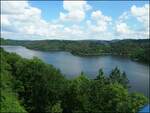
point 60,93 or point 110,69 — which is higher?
point 60,93

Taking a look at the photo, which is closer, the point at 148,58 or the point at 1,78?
the point at 1,78

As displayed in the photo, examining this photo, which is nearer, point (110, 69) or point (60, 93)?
point (60, 93)

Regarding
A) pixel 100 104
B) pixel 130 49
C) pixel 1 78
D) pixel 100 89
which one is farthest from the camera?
pixel 130 49

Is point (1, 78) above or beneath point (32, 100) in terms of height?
above

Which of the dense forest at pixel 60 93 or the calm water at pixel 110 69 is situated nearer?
the dense forest at pixel 60 93

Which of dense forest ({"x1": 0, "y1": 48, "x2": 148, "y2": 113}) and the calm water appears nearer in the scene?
dense forest ({"x1": 0, "y1": 48, "x2": 148, "y2": 113})

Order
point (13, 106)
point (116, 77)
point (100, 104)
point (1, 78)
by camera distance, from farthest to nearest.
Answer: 1. point (116, 77)
2. point (100, 104)
3. point (1, 78)
4. point (13, 106)

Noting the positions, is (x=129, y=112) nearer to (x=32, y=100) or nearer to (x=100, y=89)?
(x=100, y=89)

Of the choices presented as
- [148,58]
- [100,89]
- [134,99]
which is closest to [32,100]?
[100,89]
